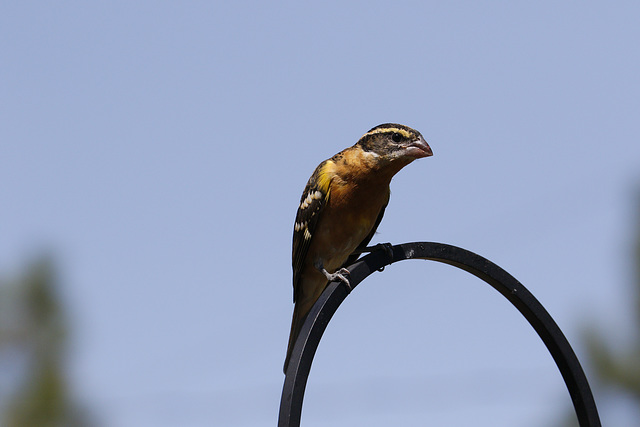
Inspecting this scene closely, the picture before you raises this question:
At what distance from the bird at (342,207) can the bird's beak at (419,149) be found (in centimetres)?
2

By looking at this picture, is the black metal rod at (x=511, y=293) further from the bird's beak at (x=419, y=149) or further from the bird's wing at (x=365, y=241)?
the bird's wing at (x=365, y=241)

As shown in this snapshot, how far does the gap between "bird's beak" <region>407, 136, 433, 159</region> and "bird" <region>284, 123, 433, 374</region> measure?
0.06ft

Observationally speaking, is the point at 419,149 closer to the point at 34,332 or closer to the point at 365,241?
the point at 365,241

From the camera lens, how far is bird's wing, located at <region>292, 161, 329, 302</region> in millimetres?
4074

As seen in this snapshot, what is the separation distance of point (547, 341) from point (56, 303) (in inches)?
729

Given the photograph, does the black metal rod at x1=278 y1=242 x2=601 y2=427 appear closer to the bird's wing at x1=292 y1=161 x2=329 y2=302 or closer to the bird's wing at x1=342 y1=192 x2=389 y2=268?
the bird's wing at x1=292 y1=161 x2=329 y2=302

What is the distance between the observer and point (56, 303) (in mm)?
19688

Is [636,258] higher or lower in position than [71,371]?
higher

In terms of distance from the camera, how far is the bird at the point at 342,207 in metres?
3.79

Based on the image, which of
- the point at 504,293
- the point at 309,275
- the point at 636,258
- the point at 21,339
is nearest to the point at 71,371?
the point at 21,339

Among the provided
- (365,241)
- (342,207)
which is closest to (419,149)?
(342,207)

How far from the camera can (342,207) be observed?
13.2ft

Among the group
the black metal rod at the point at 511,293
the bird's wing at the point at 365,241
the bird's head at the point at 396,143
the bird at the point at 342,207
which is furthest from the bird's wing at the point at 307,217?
the black metal rod at the point at 511,293

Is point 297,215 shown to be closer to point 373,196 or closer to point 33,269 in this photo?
point 373,196
